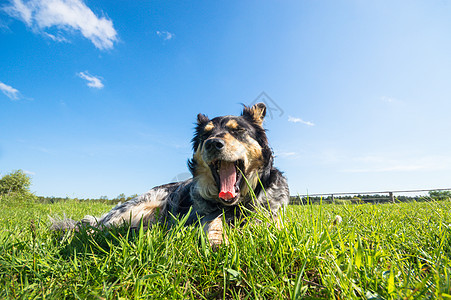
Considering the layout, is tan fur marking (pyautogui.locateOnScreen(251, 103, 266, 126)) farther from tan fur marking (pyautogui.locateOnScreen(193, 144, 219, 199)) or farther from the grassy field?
the grassy field

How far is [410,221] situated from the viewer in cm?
307

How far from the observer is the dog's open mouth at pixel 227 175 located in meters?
2.98

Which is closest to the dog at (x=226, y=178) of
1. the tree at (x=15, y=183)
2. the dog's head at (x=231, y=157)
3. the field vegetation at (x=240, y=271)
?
the dog's head at (x=231, y=157)

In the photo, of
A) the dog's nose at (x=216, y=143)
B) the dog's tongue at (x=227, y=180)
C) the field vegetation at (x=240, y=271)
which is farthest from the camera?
the dog's nose at (x=216, y=143)

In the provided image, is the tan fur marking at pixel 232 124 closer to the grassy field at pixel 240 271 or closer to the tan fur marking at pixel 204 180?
the tan fur marking at pixel 204 180

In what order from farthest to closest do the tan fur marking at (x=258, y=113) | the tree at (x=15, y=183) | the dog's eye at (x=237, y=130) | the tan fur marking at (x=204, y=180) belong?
the tree at (x=15, y=183) → the tan fur marking at (x=258, y=113) → the dog's eye at (x=237, y=130) → the tan fur marking at (x=204, y=180)

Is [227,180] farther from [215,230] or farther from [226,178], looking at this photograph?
[215,230]

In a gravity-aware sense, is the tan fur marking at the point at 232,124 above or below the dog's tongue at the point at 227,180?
above

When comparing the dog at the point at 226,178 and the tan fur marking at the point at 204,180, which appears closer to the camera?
the dog at the point at 226,178

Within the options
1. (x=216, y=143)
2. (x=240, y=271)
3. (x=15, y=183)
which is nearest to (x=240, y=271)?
(x=240, y=271)

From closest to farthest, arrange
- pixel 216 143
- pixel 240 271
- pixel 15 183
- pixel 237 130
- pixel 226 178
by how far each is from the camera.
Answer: pixel 240 271, pixel 216 143, pixel 226 178, pixel 237 130, pixel 15 183

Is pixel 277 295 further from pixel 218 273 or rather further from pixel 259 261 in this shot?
pixel 218 273

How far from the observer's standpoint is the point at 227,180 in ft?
10.0

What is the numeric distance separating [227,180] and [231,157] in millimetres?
323
